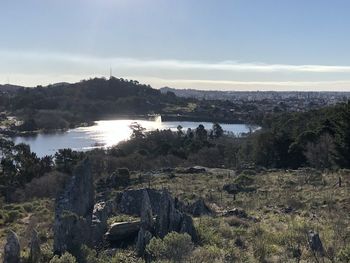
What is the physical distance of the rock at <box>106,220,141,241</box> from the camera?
13.5 meters

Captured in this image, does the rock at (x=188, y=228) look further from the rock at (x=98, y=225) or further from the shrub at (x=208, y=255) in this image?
the rock at (x=98, y=225)

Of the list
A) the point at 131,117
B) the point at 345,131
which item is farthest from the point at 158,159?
the point at 131,117

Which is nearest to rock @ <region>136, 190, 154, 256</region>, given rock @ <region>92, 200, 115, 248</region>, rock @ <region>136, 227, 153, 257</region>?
rock @ <region>136, 227, 153, 257</region>

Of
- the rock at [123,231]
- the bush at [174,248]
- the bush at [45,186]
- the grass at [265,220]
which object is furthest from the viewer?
the bush at [45,186]

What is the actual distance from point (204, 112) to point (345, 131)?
120447 millimetres

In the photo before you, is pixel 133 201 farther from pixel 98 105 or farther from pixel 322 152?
pixel 98 105

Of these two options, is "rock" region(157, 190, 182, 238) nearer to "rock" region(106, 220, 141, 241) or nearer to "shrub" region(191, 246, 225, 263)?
"rock" region(106, 220, 141, 241)

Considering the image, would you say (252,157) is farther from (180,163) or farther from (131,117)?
(131,117)

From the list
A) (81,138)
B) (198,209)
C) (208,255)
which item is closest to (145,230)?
(208,255)

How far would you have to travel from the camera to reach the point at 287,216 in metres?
16.8

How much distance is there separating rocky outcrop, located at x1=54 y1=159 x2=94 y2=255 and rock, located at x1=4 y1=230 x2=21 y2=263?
1.01 metres

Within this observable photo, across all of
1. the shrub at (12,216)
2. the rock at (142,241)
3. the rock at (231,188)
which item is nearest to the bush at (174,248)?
the rock at (142,241)

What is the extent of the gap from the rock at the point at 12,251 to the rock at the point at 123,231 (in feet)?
8.96

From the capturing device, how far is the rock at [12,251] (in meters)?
11.3
